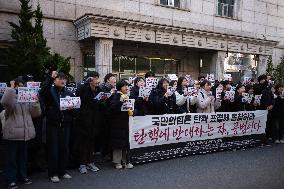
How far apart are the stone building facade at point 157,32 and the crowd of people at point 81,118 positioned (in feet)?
15.9

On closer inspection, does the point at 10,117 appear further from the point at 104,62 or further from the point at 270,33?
the point at 270,33

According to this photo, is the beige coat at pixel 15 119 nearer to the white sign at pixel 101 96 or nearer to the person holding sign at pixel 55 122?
the person holding sign at pixel 55 122

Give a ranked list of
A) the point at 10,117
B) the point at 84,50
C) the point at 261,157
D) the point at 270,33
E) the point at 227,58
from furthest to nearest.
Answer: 1. the point at 270,33
2. the point at 227,58
3. the point at 84,50
4. the point at 261,157
5. the point at 10,117

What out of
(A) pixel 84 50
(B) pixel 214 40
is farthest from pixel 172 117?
(B) pixel 214 40

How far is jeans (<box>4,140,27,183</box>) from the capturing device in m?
6.01

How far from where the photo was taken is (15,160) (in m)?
6.07

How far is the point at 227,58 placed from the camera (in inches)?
707

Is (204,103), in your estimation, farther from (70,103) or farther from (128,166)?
(70,103)

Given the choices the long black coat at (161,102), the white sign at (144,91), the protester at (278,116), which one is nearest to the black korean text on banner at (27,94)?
the white sign at (144,91)

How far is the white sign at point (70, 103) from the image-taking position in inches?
250

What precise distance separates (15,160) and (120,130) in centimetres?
229

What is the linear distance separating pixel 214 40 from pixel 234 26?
3092mm

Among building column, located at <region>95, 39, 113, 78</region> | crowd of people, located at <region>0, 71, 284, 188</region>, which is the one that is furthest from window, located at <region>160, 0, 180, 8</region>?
crowd of people, located at <region>0, 71, 284, 188</region>

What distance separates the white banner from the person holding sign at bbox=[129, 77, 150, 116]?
26cm
